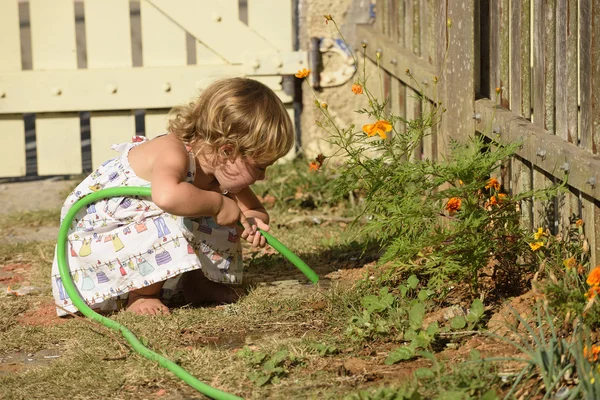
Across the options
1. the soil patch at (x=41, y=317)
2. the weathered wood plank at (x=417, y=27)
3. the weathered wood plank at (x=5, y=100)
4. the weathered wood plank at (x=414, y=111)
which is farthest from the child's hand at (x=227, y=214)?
the weathered wood plank at (x=5, y=100)

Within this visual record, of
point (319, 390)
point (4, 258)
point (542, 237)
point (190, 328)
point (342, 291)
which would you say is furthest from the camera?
point (4, 258)

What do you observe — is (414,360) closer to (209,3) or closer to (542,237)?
(542,237)

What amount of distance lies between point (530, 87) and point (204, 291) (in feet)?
4.54

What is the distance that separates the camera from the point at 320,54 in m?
5.32

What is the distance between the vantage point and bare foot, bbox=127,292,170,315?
3.17 m

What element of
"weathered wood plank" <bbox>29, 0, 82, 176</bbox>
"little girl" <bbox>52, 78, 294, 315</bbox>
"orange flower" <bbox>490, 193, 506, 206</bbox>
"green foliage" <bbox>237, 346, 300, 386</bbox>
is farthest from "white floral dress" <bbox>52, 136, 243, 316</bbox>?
"weathered wood plank" <bbox>29, 0, 82, 176</bbox>

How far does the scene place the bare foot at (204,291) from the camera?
336 cm

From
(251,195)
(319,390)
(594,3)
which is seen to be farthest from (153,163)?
(594,3)

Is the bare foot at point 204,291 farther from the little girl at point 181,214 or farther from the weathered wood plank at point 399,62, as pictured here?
the weathered wood plank at point 399,62

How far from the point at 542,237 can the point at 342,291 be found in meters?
0.78

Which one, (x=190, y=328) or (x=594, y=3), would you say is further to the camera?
(x=190, y=328)

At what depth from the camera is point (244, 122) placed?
3.13m

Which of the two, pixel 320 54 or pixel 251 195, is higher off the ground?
pixel 320 54

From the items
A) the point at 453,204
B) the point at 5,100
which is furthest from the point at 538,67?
the point at 5,100
